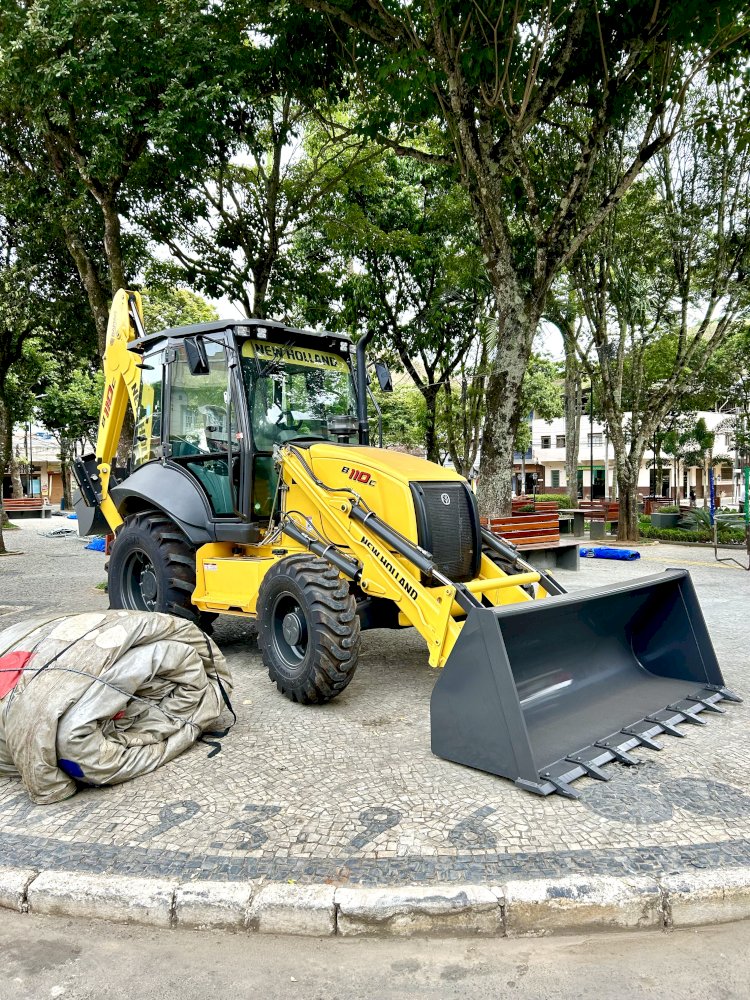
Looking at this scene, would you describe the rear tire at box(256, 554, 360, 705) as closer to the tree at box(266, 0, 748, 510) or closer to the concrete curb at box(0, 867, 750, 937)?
the concrete curb at box(0, 867, 750, 937)

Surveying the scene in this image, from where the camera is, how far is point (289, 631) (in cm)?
564

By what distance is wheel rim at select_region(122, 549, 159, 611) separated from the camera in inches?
293

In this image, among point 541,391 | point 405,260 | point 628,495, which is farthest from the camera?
point 541,391

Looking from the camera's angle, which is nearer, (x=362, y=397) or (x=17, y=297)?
(x=362, y=397)

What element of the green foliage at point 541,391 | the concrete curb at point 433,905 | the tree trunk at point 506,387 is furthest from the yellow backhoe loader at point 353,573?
the green foliage at point 541,391

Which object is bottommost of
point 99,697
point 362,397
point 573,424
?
point 99,697

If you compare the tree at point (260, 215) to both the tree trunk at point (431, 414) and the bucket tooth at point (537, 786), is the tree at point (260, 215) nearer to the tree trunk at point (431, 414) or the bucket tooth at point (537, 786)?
the tree trunk at point (431, 414)

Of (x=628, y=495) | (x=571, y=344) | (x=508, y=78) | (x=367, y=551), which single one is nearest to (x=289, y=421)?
(x=367, y=551)

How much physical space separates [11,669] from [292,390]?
3728 millimetres

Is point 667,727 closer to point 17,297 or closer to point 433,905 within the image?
point 433,905

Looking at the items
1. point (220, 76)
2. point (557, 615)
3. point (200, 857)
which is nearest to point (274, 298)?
point (220, 76)

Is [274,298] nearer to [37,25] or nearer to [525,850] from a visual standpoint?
[37,25]

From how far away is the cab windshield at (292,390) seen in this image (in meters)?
6.75

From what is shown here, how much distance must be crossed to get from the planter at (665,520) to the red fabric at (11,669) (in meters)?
20.4
